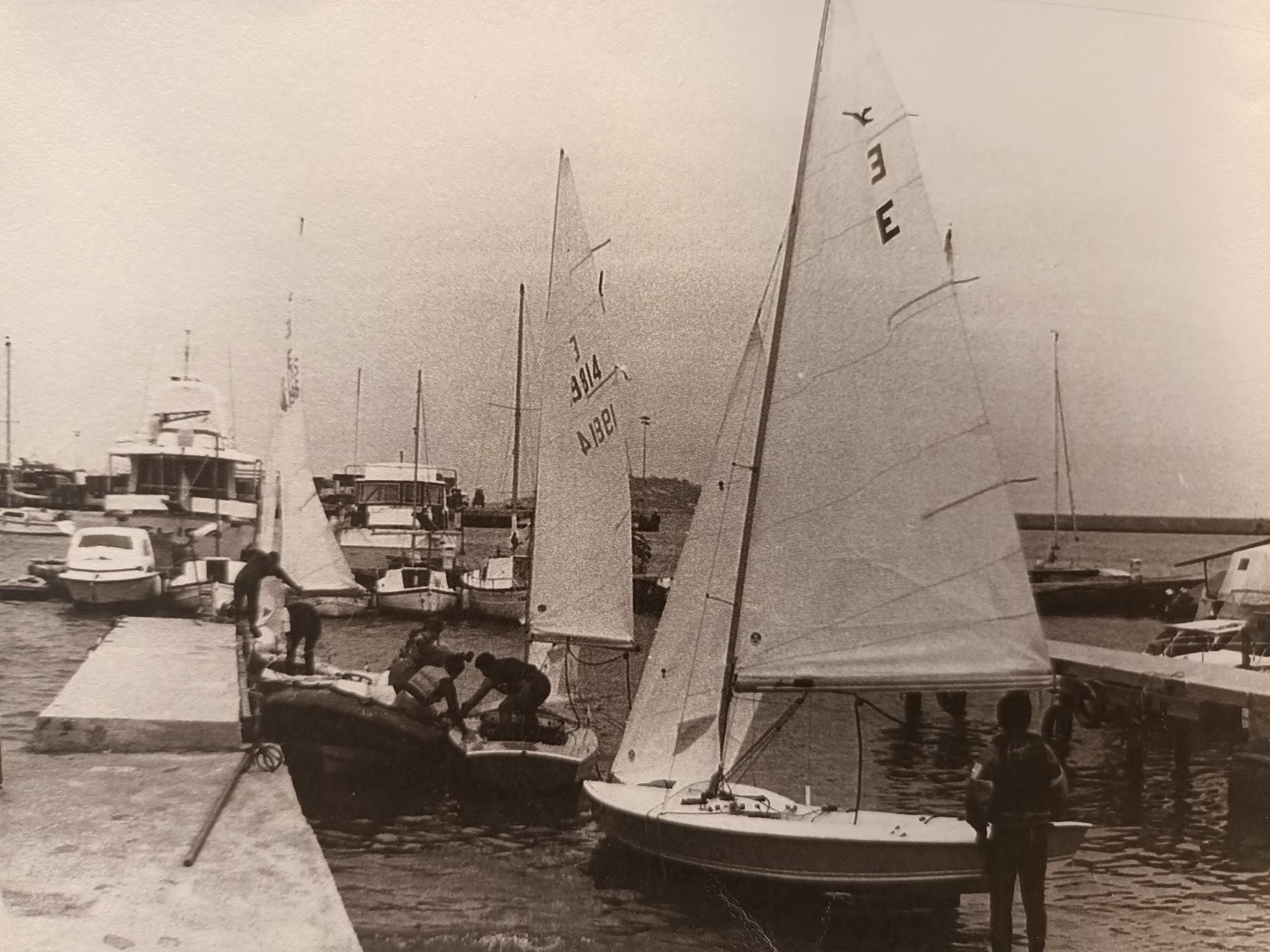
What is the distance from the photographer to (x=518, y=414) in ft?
27.9

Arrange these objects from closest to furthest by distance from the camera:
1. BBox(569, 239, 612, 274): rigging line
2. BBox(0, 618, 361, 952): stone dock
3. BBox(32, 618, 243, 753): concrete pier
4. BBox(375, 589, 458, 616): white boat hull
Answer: BBox(0, 618, 361, 952): stone dock
BBox(32, 618, 243, 753): concrete pier
BBox(569, 239, 612, 274): rigging line
BBox(375, 589, 458, 616): white boat hull

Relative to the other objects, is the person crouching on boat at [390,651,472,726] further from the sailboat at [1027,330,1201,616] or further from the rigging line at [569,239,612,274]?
the sailboat at [1027,330,1201,616]

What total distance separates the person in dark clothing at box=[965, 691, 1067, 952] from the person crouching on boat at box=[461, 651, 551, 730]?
3.37 metres

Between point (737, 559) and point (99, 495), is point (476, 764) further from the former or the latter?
point (99, 495)

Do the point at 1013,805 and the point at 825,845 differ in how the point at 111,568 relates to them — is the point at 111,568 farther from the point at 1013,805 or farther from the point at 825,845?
the point at 1013,805

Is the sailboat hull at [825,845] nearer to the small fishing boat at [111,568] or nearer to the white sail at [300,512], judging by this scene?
the white sail at [300,512]

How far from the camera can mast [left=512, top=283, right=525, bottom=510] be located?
7668 millimetres

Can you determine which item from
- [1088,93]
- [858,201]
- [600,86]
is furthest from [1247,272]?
[600,86]

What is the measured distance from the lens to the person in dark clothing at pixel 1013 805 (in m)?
5.12

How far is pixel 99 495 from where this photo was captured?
7.29m

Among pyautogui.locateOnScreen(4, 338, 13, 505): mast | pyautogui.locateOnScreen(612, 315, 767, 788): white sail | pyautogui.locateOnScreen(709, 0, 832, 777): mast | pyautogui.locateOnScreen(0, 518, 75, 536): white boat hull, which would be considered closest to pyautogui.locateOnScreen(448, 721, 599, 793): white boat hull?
pyautogui.locateOnScreen(612, 315, 767, 788): white sail

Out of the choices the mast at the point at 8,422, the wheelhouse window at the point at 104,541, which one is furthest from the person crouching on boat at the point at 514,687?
the mast at the point at 8,422

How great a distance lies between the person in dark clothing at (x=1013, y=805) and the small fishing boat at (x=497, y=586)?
639cm

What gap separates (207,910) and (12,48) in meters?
4.51
